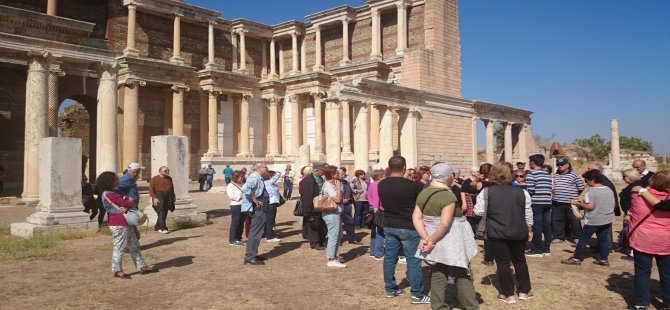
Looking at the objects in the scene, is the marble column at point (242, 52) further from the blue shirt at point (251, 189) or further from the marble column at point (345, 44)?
the blue shirt at point (251, 189)

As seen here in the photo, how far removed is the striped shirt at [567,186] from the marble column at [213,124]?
22.8 meters

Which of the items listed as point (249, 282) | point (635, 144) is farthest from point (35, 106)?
point (635, 144)

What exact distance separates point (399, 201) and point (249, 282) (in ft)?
8.34

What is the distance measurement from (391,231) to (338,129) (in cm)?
1493

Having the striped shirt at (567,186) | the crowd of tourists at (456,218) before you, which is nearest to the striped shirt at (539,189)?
the crowd of tourists at (456,218)

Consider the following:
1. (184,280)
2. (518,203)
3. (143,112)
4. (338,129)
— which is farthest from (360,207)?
(143,112)

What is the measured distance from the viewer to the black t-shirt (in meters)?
5.52

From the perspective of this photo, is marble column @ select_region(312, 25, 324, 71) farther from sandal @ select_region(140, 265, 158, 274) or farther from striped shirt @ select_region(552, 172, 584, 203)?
sandal @ select_region(140, 265, 158, 274)

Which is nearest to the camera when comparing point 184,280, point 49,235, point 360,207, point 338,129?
point 184,280

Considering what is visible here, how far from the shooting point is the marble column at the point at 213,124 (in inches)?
1122

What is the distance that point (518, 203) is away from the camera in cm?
546

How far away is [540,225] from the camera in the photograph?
8.35 metres

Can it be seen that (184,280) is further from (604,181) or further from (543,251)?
(604,181)

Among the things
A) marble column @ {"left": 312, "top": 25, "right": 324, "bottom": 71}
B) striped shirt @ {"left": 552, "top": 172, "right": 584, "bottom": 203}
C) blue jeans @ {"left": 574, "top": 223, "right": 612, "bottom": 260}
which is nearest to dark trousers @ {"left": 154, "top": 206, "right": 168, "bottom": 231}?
striped shirt @ {"left": 552, "top": 172, "right": 584, "bottom": 203}
